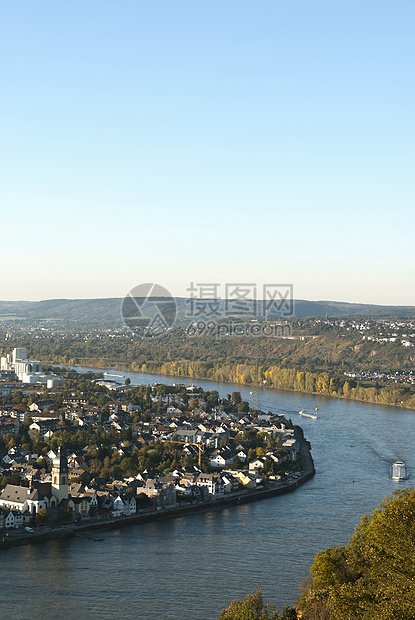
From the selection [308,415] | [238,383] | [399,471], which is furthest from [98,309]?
[399,471]

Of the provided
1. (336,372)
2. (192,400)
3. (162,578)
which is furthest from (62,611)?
(336,372)

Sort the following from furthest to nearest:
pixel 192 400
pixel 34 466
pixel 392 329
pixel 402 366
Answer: pixel 392 329 → pixel 402 366 → pixel 192 400 → pixel 34 466

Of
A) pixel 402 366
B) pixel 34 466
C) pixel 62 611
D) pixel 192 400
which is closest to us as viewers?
pixel 62 611

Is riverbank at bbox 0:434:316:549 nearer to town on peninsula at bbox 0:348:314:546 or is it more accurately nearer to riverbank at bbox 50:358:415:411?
town on peninsula at bbox 0:348:314:546

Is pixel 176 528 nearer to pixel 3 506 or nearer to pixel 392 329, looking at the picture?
pixel 3 506

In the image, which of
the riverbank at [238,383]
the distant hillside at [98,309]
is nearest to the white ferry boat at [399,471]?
the riverbank at [238,383]

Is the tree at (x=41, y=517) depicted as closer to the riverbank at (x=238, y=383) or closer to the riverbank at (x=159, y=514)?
the riverbank at (x=159, y=514)

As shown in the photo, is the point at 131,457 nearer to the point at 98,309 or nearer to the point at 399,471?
the point at 399,471
